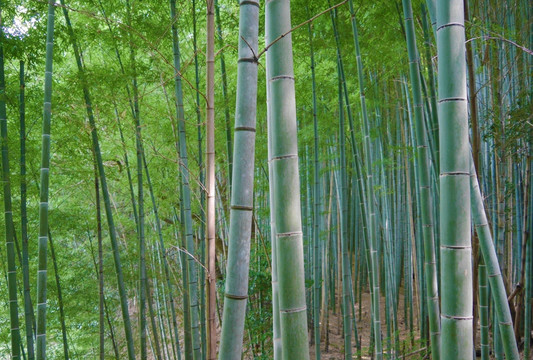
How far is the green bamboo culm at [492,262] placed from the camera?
2.06 m

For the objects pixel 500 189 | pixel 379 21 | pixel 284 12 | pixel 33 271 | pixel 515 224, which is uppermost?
pixel 379 21

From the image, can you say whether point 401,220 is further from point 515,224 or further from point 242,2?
point 242,2

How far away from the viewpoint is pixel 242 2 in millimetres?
1329

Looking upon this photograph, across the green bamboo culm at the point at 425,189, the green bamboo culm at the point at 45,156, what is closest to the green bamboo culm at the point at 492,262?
the green bamboo culm at the point at 425,189

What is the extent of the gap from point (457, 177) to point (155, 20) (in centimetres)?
388

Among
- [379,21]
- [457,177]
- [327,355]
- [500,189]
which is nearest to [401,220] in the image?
[327,355]

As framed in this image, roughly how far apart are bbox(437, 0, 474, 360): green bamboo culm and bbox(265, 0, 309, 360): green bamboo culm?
0.42 meters

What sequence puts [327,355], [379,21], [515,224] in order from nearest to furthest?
[379,21] → [515,224] → [327,355]

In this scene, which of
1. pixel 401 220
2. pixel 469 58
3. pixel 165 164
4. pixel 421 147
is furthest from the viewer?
pixel 401 220

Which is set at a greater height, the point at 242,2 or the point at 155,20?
the point at 155,20

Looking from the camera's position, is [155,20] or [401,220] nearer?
[155,20]

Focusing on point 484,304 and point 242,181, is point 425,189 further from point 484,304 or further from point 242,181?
point 242,181

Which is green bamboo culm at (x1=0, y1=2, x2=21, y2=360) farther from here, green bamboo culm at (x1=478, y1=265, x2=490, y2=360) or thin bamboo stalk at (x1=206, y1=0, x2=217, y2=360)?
green bamboo culm at (x1=478, y1=265, x2=490, y2=360)

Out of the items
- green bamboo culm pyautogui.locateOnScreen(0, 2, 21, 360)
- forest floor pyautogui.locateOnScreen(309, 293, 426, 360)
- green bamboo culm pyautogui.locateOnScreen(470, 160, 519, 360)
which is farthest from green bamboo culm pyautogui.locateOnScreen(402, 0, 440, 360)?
forest floor pyautogui.locateOnScreen(309, 293, 426, 360)
